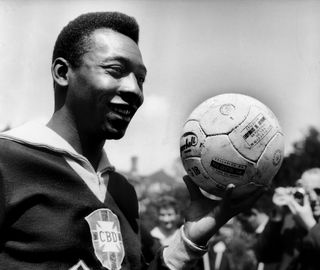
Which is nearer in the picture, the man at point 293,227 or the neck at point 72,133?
the neck at point 72,133

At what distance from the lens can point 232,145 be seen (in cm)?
281

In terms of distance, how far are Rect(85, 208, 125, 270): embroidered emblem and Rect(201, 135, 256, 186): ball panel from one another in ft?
1.91

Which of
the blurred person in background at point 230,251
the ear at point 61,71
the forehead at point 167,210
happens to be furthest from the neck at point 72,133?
the forehead at point 167,210

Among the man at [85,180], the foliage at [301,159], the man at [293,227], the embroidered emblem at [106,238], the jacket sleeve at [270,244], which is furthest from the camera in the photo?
the foliage at [301,159]

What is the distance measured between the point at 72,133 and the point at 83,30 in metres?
0.59

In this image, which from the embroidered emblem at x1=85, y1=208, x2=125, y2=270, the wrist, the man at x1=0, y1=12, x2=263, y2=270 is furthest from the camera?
the wrist

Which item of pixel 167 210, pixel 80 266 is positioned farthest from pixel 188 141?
pixel 167 210

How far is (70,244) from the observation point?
7.81 feet

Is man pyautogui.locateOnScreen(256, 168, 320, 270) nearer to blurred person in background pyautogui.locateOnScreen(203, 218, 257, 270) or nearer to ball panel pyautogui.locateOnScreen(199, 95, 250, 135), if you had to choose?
blurred person in background pyautogui.locateOnScreen(203, 218, 257, 270)

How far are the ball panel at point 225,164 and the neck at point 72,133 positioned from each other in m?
0.61

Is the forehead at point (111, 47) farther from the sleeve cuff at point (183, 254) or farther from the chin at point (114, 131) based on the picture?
the sleeve cuff at point (183, 254)

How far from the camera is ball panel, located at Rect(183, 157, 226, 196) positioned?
283 cm

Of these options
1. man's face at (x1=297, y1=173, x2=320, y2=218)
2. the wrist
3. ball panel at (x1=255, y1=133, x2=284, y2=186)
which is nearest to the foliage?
man's face at (x1=297, y1=173, x2=320, y2=218)

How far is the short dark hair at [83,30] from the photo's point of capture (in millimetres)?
2834
